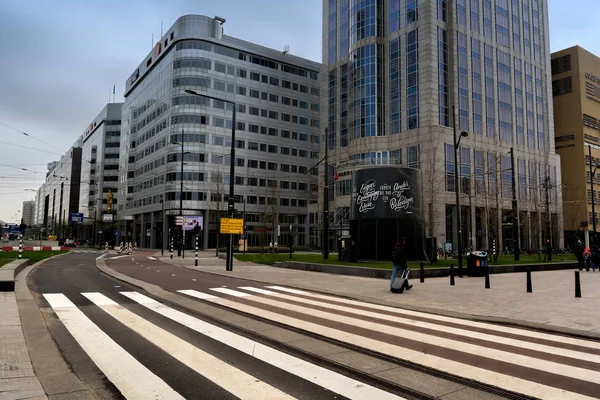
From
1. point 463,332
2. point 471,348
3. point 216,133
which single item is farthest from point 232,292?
point 216,133

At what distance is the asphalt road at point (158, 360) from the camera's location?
474cm

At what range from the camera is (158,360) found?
232 inches

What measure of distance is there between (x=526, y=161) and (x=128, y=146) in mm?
79074

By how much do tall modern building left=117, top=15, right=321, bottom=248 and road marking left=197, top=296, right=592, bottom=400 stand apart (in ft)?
179

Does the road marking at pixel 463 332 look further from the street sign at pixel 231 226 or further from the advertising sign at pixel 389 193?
the advertising sign at pixel 389 193

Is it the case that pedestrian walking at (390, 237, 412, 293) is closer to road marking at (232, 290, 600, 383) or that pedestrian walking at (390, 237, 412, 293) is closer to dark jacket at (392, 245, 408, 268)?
dark jacket at (392, 245, 408, 268)

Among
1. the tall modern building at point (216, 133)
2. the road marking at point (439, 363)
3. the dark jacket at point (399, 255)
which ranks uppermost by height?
the tall modern building at point (216, 133)

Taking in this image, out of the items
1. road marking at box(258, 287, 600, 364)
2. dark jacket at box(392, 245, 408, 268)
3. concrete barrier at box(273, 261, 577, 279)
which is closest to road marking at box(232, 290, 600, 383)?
road marking at box(258, 287, 600, 364)

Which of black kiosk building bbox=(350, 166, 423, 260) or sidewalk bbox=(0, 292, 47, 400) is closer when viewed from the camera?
sidewalk bbox=(0, 292, 47, 400)

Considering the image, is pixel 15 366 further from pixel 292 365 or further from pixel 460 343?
pixel 460 343

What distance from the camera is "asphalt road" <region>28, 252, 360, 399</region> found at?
4738mm

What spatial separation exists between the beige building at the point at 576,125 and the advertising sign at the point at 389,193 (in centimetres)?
6465

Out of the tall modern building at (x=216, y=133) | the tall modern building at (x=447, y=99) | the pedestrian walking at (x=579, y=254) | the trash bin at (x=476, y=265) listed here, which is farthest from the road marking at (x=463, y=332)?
the tall modern building at (x=216, y=133)

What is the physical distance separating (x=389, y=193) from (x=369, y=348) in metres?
18.6
